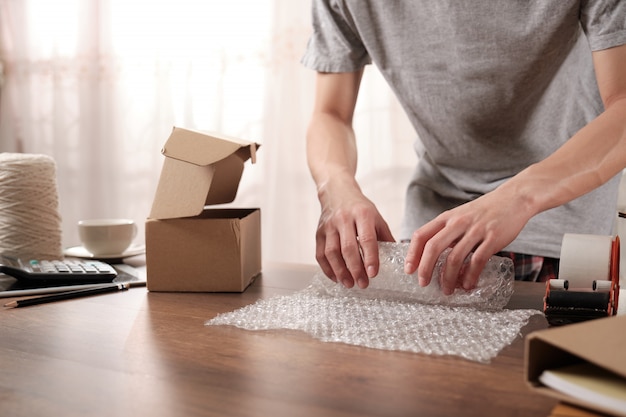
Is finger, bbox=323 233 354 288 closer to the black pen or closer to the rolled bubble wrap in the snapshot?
the rolled bubble wrap

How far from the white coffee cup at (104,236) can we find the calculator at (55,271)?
6.0 inches

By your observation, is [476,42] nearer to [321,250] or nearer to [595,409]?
[321,250]

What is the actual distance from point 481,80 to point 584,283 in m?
0.60

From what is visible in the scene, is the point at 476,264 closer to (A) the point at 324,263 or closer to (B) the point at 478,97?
(A) the point at 324,263

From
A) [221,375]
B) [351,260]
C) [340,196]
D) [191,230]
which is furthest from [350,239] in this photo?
[221,375]

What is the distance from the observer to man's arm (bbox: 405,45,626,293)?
0.92m

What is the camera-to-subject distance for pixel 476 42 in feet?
4.45

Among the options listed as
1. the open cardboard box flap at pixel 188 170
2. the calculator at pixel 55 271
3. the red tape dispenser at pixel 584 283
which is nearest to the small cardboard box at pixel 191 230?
the open cardboard box flap at pixel 188 170

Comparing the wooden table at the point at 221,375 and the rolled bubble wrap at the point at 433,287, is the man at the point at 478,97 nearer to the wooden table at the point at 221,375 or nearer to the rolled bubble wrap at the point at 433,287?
the rolled bubble wrap at the point at 433,287

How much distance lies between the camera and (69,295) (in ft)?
3.45

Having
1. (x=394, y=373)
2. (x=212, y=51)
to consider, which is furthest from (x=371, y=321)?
(x=212, y=51)

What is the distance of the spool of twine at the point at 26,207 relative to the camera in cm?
129

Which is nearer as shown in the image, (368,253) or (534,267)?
(368,253)

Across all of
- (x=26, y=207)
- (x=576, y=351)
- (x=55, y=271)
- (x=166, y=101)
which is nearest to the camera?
(x=576, y=351)
